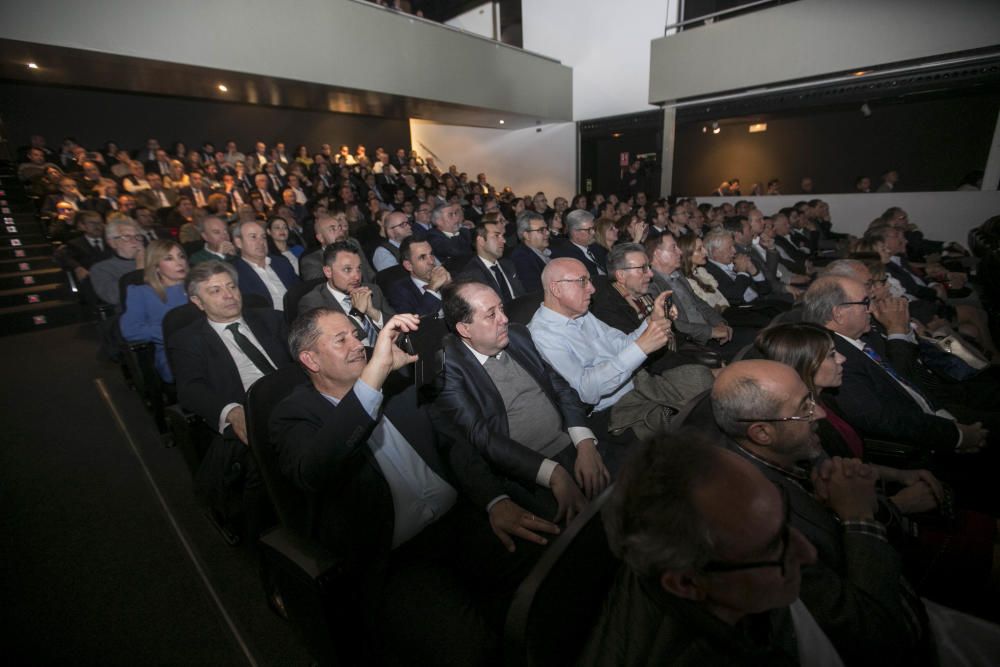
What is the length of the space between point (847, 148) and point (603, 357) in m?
10.5

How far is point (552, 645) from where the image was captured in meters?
0.78

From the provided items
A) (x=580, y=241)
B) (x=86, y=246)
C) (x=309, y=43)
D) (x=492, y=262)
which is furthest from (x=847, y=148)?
(x=86, y=246)

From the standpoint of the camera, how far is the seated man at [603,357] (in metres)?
1.70

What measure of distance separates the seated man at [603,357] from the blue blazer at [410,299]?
1180 mm

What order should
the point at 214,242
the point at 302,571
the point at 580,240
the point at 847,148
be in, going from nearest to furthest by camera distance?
the point at 302,571, the point at 214,242, the point at 580,240, the point at 847,148

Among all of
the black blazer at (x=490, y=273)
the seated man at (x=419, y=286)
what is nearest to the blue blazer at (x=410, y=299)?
the seated man at (x=419, y=286)

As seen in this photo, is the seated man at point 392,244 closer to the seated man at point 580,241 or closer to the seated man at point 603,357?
the seated man at point 580,241

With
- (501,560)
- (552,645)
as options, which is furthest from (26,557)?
(552,645)

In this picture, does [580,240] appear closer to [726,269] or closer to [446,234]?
[726,269]

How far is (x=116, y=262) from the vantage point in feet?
11.8

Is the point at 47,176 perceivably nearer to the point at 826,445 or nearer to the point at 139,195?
the point at 139,195

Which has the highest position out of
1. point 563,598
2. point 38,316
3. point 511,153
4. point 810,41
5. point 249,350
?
point 810,41

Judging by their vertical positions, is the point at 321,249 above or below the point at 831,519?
above

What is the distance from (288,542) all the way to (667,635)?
963 mm
